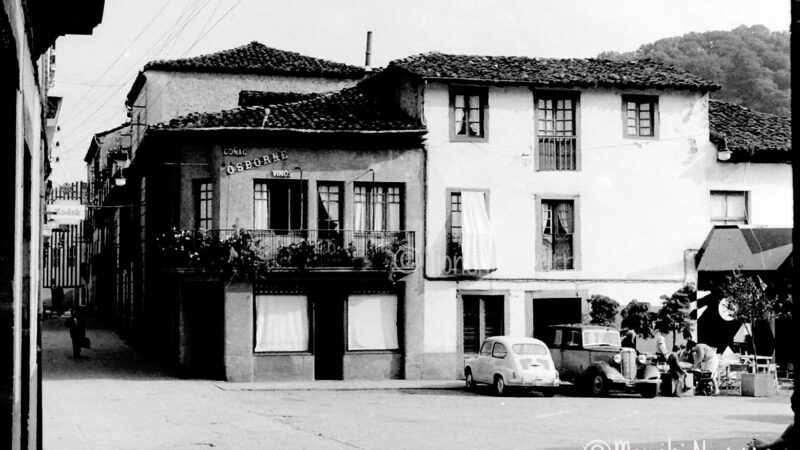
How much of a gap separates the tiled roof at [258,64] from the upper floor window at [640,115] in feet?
37.5

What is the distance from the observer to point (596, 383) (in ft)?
88.6

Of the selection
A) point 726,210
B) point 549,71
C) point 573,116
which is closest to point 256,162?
point 549,71

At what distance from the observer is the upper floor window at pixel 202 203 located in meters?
31.0

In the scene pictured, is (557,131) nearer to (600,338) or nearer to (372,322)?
(600,338)

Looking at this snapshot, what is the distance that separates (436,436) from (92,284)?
178 feet

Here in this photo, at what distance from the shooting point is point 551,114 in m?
33.1

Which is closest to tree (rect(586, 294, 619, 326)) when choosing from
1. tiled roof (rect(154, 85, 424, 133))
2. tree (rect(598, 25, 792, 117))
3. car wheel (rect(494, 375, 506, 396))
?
car wheel (rect(494, 375, 506, 396))

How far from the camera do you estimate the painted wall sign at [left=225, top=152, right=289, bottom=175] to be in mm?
30319

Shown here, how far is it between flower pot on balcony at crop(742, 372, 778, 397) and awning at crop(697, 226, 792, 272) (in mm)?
6133

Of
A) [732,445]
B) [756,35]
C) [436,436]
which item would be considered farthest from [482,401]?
[756,35]

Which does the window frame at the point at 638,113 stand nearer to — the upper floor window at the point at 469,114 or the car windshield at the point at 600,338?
the upper floor window at the point at 469,114

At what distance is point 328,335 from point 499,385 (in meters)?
6.39

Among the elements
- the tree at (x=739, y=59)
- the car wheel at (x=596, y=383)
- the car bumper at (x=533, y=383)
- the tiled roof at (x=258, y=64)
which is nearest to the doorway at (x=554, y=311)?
the car wheel at (x=596, y=383)

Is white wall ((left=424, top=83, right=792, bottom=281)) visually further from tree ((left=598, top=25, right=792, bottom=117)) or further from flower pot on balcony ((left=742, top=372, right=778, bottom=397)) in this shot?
flower pot on balcony ((left=742, top=372, right=778, bottom=397))
